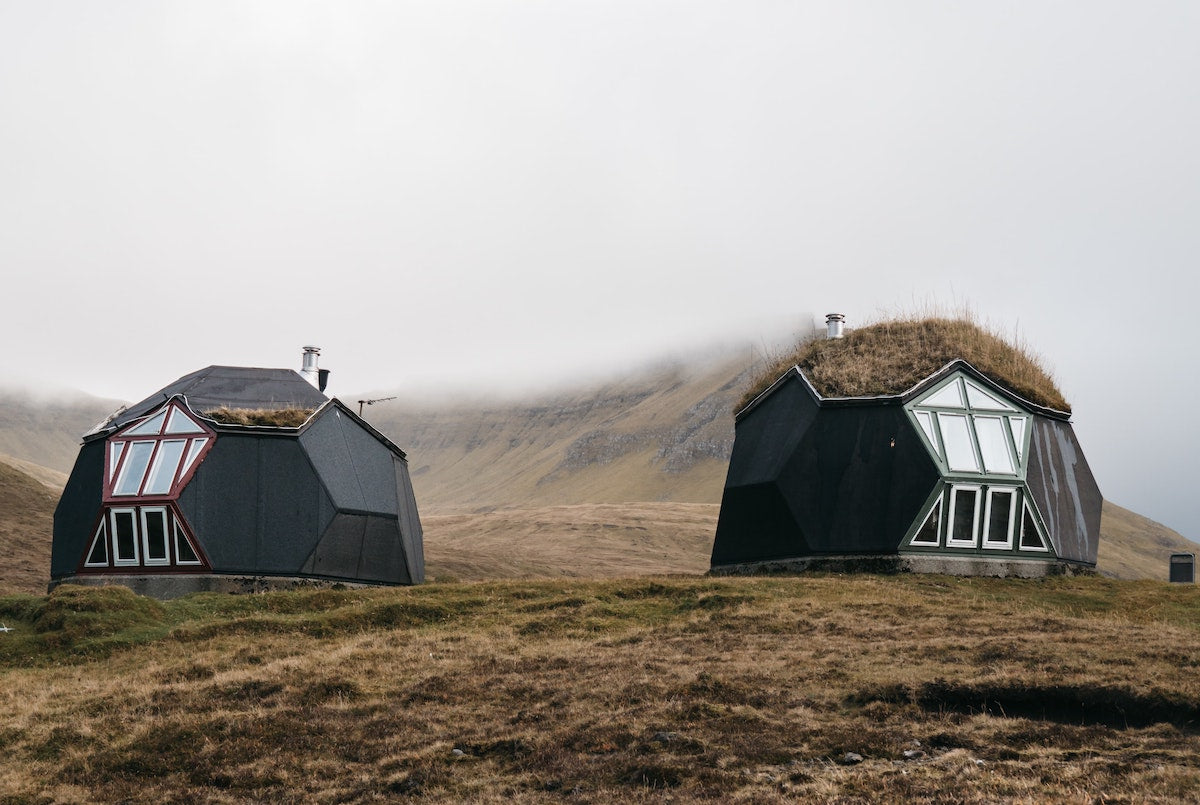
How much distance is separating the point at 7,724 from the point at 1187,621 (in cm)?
2962

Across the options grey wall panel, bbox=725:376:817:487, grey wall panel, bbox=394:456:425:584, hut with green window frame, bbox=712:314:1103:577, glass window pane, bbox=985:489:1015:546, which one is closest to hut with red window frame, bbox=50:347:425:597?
grey wall panel, bbox=394:456:425:584

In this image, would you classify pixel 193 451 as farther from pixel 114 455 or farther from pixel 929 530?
pixel 929 530

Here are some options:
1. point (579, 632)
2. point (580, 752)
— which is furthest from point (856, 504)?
point (580, 752)

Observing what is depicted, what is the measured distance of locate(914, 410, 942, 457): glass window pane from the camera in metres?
45.3

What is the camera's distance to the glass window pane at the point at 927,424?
149ft

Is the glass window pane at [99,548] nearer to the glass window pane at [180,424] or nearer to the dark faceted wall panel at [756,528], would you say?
the glass window pane at [180,424]

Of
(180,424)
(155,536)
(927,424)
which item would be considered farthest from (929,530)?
(180,424)

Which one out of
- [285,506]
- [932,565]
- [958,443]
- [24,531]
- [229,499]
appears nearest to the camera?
[932,565]

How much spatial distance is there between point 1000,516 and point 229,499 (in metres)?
28.1

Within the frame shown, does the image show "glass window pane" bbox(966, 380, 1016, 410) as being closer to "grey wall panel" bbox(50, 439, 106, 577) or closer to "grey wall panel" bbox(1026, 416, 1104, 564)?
"grey wall panel" bbox(1026, 416, 1104, 564)

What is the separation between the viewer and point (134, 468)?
47094mm

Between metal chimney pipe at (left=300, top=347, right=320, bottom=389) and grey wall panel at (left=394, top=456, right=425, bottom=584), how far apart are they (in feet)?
16.5

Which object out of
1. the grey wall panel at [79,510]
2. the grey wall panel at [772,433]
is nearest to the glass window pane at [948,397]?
the grey wall panel at [772,433]

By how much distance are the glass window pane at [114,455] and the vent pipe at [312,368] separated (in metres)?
8.75
